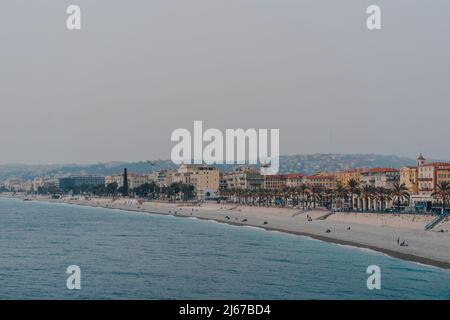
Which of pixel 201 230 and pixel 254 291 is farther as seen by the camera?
pixel 201 230

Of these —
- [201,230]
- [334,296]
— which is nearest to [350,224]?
[201,230]

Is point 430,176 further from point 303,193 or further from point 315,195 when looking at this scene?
point 303,193

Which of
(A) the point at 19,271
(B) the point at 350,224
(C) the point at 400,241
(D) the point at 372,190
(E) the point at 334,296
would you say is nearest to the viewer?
(E) the point at 334,296

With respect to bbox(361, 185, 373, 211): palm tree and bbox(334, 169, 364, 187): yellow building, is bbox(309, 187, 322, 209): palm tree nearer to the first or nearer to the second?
bbox(361, 185, 373, 211): palm tree

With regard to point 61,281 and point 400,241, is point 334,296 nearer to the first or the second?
point 61,281

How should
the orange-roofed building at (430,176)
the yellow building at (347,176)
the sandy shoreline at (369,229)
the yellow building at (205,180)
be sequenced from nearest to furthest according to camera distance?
the sandy shoreline at (369,229)
the orange-roofed building at (430,176)
the yellow building at (347,176)
the yellow building at (205,180)

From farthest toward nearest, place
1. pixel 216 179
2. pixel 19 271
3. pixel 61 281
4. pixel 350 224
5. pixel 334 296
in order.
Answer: pixel 216 179 < pixel 350 224 < pixel 19 271 < pixel 61 281 < pixel 334 296

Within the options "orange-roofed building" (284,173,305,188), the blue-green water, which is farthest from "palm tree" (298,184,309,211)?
the blue-green water

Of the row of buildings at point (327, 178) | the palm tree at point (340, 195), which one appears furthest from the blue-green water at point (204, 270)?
the row of buildings at point (327, 178)

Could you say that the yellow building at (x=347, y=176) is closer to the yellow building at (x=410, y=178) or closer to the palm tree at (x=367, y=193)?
the yellow building at (x=410, y=178)

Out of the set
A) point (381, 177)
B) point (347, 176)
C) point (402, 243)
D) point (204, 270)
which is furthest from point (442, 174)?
point (204, 270)
